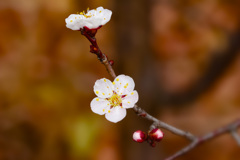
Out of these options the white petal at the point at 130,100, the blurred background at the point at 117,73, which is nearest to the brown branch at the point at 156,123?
the white petal at the point at 130,100

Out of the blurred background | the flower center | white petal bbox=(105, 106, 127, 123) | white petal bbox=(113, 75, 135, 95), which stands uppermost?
white petal bbox=(113, 75, 135, 95)

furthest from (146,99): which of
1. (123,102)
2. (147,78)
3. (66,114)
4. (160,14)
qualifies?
(123,102)

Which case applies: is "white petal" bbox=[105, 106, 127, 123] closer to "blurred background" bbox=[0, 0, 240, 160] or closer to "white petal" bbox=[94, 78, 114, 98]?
"white petal" bbox=[94, 78, 114, 98]

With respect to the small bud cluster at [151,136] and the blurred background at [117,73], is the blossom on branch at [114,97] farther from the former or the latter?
the blurred background at [117,73]

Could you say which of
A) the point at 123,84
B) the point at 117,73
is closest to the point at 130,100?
the point at 123,84

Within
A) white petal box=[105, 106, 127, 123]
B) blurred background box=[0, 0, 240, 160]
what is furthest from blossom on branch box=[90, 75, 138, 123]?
blurred background box=[0, 0, 240, 160]

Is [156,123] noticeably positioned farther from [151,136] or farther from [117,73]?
[117,73]
